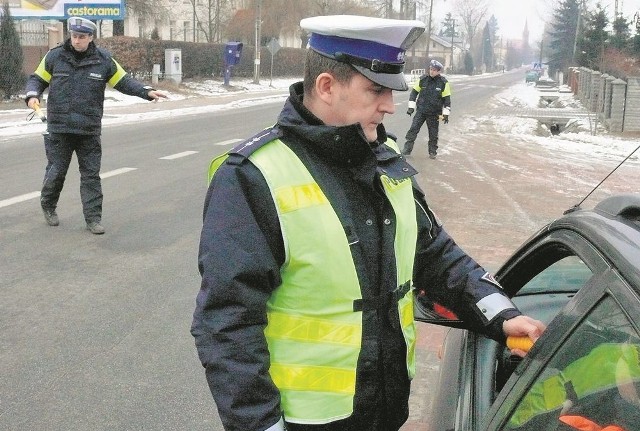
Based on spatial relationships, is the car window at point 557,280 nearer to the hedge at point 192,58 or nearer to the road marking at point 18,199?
the road marking at point 18,199

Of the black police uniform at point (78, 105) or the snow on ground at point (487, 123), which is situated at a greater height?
the black police uniform at point (78, 105)

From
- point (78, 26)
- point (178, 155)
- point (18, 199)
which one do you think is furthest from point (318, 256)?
point (178, 155)

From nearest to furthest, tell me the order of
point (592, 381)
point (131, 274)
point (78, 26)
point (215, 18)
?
point (592, 381) → point (131, 274) → point (78, 26) → point (215, 18)

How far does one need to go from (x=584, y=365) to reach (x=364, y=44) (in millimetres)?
889

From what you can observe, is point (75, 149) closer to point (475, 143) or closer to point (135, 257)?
point (135, 257)

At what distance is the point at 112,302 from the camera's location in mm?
5367

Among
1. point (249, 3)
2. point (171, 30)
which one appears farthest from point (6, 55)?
point (171, 30)

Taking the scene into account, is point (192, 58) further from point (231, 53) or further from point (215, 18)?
point (215, 18)

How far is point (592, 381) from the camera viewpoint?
1.64 meters

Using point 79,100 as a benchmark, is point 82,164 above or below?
below

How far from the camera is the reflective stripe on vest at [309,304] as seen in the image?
1.80m

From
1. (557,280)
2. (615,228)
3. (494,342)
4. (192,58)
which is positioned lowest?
(192,58)

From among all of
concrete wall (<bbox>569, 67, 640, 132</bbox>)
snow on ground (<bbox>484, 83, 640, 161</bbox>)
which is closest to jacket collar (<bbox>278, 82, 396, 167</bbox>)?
snow on ground (<bbox>484, 83, 640, 161</bbox>)

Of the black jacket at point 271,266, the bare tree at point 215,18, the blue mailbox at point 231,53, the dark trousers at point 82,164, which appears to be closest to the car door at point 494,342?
the black jacket at point 271,266
